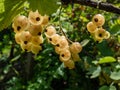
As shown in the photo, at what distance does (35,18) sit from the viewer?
83 cm

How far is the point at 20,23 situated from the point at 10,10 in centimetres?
20

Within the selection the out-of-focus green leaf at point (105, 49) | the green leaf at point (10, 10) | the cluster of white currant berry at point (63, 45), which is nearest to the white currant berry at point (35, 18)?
the green leaf at point (10, 10)

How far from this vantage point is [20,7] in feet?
2.21

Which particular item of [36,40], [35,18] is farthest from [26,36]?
[35,18]

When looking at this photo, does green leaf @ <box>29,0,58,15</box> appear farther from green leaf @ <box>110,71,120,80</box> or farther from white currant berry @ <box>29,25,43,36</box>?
green leaf @ <box>110,71,120,80</box>

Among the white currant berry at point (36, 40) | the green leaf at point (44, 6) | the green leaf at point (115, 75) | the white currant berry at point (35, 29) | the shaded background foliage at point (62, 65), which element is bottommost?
the shaded background foliage at point (62, 65)

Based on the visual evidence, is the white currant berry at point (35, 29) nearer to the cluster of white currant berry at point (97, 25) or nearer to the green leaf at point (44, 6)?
the green leaf at point (44, 6)

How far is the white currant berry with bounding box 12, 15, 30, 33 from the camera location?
87 centimetres

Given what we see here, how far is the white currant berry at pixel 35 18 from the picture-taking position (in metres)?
0.83

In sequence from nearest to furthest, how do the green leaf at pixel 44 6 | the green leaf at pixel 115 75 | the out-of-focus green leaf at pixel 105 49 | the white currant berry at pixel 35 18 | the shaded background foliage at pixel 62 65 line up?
the green leaf at pixel 44 6 → the white currant berry at pixel 35 18 → the green leaf at pixel 115 75 → the out-of-focus green leaf at pixel 105 49 → the shaded background foliage at pixel 62 65

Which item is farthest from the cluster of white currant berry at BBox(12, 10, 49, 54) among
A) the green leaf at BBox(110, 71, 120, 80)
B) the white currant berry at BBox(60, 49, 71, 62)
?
the green leaf at BBox(110, 71, 120, 80)

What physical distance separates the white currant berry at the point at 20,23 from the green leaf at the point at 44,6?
20cm

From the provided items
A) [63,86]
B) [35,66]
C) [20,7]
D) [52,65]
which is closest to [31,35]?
[20,7]

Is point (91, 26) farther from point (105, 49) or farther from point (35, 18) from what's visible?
point (105, 49)
